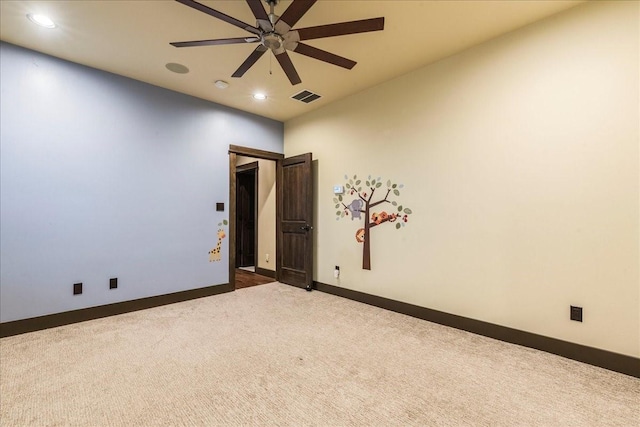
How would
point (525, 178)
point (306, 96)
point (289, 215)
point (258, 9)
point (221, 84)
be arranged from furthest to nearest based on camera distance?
1. point (289, 215)
2. point (306, 96)
3. point (221, 84)
4. point (525, 178)
5. point (258, 9)

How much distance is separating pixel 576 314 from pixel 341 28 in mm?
2900

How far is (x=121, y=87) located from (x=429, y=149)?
378 cm

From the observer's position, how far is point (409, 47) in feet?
9.50

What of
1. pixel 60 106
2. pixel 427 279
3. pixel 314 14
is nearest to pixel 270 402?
pixel 427 279

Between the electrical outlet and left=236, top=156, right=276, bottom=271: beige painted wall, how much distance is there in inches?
169

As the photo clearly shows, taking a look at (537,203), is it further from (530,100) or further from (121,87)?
(121,87)

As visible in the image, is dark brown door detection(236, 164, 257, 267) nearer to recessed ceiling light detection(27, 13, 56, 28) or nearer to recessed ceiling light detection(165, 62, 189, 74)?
recessed ceiling light detection(165, 62, 189, 74)

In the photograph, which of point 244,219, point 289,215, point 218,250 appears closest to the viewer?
point 218,250

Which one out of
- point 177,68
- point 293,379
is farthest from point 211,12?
point 293,379

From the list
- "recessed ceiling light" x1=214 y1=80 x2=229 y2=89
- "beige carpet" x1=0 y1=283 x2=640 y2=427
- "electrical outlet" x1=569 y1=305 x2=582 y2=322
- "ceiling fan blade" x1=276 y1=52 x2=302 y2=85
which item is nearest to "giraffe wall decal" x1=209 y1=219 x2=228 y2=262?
"beige carpet" x1=0 y1=283 x2=640 y2=427

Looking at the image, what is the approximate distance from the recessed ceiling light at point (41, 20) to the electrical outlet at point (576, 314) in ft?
16.7

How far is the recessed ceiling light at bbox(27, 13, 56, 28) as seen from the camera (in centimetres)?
242

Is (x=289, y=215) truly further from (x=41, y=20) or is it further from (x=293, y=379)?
(x=41, y=20)

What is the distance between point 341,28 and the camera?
1.96m
